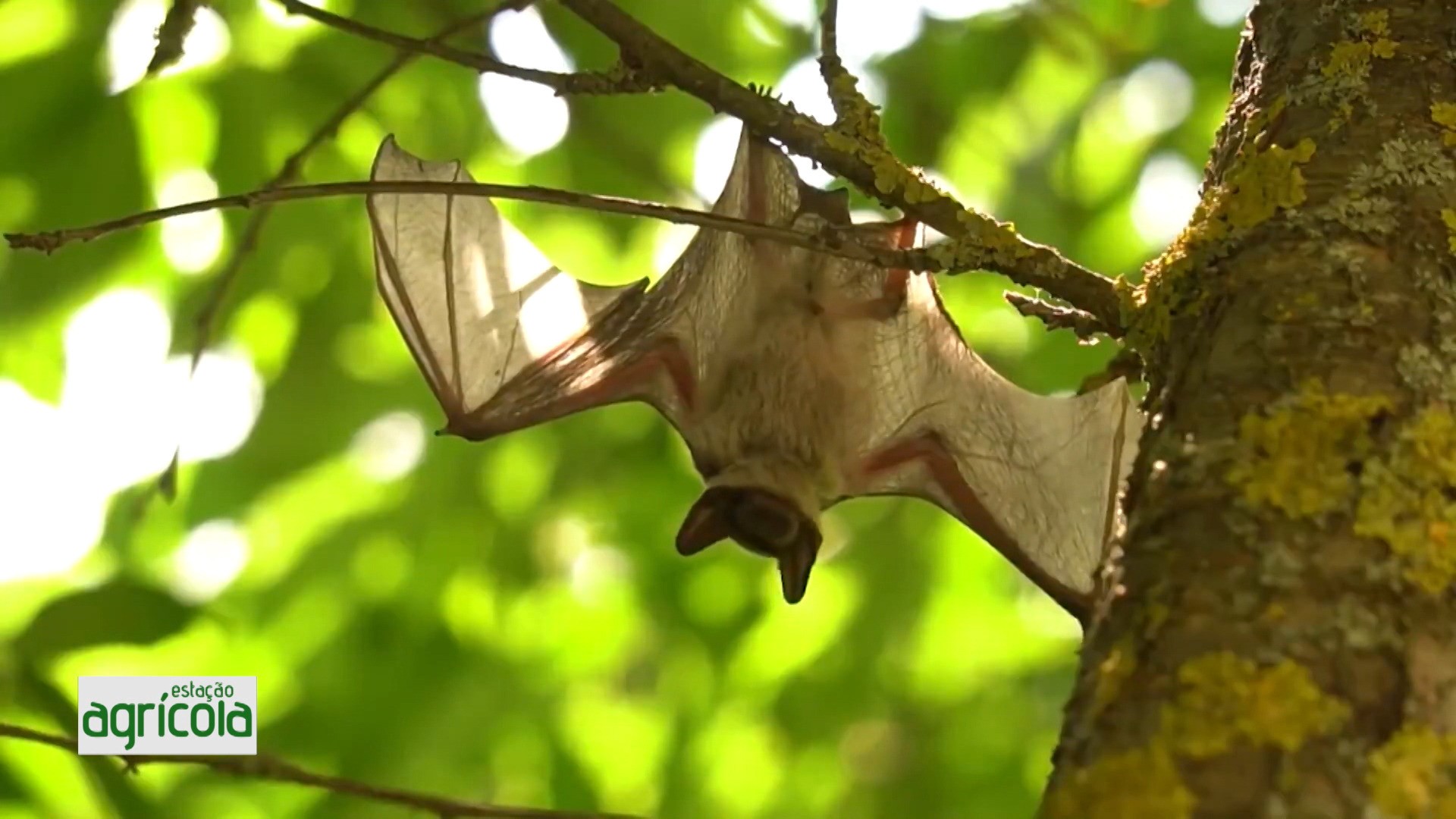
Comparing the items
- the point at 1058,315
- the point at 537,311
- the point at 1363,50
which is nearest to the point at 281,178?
the point at 537,311

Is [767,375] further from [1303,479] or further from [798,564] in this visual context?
[1303,479]

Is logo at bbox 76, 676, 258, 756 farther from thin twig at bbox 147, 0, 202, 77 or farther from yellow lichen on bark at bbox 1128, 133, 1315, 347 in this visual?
yellow lichen on bark at bbox 1128, 133, 1315, 347

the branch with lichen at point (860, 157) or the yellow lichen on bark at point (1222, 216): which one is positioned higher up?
the branch with lichen at point (860, 157)

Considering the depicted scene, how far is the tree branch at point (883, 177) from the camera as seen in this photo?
180cm

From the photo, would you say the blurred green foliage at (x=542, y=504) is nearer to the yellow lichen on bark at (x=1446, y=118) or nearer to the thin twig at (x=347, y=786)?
the thin twig at (x=347, y=786)

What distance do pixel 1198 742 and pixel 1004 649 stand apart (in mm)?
2492

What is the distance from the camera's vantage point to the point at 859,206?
3412 mm

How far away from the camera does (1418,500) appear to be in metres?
1.25

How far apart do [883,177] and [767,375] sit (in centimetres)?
127

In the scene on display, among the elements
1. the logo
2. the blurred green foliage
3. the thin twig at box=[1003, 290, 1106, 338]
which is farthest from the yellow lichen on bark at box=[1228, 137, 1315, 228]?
the logo

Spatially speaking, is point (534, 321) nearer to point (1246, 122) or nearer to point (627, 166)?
point (627, 166)

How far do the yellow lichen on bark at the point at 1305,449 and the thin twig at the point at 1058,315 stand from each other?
0.59 metres

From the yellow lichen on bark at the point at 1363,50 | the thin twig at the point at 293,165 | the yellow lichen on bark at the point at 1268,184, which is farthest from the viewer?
the thin twig at the point at 293,165

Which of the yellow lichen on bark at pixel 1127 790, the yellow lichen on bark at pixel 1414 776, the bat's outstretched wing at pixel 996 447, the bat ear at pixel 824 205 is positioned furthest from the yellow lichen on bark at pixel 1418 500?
the bat ear at pixel 824 205
